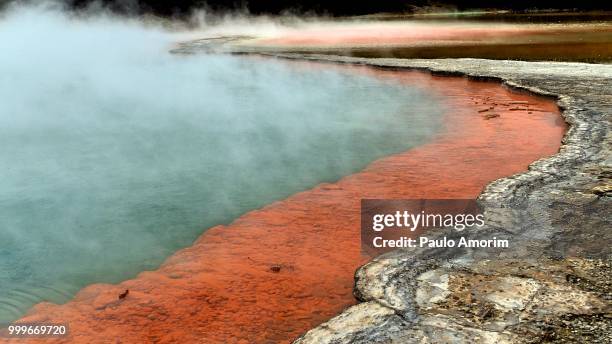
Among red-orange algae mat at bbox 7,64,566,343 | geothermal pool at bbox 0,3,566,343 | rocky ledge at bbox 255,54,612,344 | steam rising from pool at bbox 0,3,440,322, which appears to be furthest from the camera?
steam rising from pool at bbox 0,3,440,322

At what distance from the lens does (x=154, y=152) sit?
20.9 ft

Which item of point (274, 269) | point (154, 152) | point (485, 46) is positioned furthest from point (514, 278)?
point (485, 46)

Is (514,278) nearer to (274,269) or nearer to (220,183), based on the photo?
(274,269)

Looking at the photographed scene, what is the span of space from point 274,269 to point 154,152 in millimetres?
3425

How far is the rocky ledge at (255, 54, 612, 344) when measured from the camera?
2480 millimetres

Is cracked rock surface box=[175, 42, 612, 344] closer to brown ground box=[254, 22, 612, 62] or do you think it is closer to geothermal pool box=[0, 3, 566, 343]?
geothermal pool box=[0, 3, 566, 343]

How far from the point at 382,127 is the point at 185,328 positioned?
4.93 meters

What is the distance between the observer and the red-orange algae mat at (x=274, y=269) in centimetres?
288

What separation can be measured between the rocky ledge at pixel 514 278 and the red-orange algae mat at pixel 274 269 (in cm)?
30

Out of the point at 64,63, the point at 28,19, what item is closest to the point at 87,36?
the point at 28,19

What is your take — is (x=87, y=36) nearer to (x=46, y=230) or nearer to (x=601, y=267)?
(x=46, y=230)

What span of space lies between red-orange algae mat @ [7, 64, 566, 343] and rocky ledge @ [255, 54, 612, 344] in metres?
0.30

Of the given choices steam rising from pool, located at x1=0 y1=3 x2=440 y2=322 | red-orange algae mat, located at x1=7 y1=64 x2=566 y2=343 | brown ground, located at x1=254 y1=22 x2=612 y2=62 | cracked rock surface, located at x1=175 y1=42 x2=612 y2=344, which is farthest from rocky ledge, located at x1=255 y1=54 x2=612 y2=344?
brown ground, located at x1=254 y1=22 x2=612 y2=62

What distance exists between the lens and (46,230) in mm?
4273
